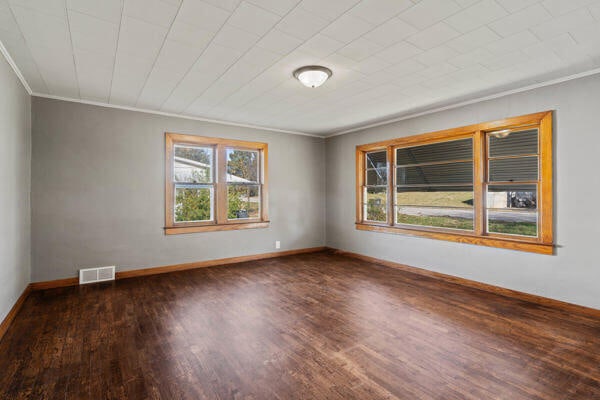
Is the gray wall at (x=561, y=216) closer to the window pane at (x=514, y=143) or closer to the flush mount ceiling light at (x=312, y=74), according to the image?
the window pane at (x=514, y=143)

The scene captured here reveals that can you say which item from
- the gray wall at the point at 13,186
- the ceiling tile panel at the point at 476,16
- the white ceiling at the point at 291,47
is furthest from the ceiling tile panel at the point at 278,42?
the gray wall at the point at 13,186

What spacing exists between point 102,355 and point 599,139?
206 inches

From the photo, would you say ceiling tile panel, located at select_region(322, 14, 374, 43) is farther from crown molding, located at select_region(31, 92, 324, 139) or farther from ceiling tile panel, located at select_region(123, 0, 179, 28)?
crown molding, located at select_region(31, 92, 324, 139)

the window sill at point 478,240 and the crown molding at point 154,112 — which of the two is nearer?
the window sill at point 478,240

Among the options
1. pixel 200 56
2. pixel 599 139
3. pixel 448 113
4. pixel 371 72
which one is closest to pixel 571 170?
pixel 599 139

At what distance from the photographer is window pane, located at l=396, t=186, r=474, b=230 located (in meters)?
4.50

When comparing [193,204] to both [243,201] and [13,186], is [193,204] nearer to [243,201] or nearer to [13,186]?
[243,201]

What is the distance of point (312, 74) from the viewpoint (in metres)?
3.10

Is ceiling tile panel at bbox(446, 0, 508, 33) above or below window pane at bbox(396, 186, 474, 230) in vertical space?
above

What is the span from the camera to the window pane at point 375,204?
224 inches

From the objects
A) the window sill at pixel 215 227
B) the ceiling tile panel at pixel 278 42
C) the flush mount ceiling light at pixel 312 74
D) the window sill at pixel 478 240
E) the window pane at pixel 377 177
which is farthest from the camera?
the window pane at pixel 377 177

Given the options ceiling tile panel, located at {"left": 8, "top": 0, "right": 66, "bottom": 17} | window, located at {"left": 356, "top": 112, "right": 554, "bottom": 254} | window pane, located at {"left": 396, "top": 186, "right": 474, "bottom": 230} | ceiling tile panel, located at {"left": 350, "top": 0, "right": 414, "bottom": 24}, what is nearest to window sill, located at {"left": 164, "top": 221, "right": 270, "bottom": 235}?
window, located at {"left": 356, "top": 112, "right": 554, "bottom": 254}

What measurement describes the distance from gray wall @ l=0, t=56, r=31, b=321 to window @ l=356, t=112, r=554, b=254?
5088 millimetres

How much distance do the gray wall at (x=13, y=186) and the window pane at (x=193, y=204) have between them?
1.93 metres
